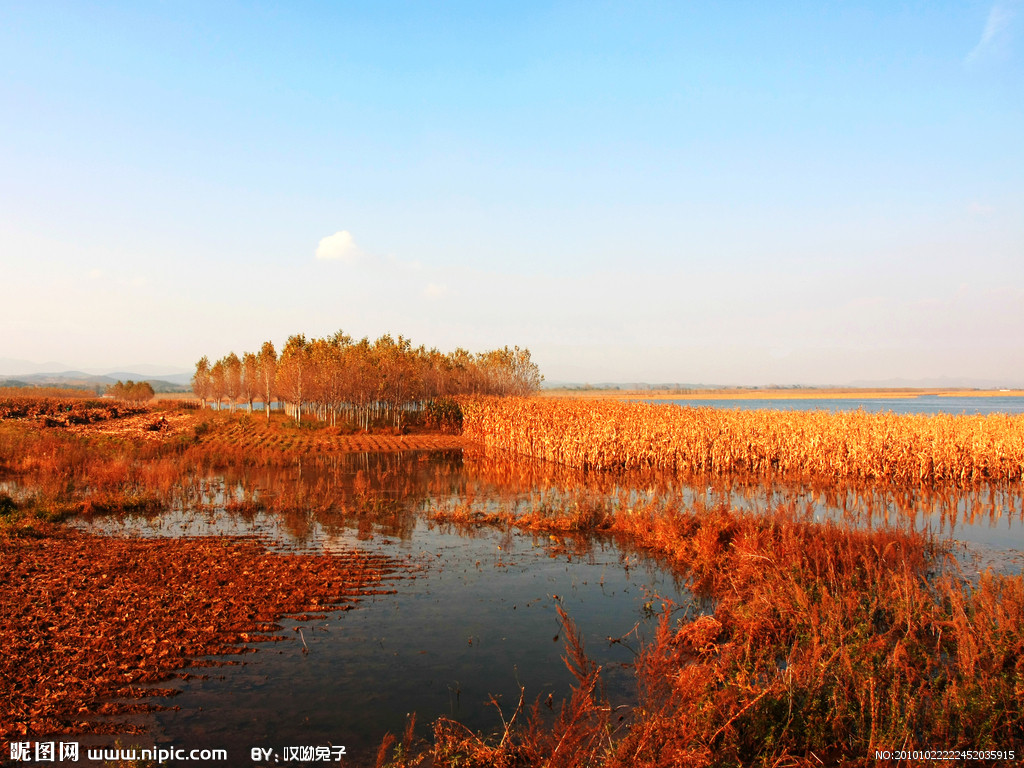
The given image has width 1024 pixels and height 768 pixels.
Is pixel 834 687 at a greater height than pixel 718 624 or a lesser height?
greater

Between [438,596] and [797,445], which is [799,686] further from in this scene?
[797,445]


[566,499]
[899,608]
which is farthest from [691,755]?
[566,499]

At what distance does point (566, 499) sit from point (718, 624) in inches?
423

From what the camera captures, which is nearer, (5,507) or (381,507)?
(5,507)

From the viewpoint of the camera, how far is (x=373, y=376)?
49.9m

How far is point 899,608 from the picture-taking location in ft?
27.4

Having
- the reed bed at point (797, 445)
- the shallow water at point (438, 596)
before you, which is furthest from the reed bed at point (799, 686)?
the reed bed at point (797, 445)

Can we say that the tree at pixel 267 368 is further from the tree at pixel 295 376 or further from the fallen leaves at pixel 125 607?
the fallen leaves at pixel 125 607

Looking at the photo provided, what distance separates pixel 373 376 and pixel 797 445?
1357 inches

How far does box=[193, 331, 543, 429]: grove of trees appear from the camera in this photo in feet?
164

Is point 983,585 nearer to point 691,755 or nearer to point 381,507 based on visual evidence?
point 691,755

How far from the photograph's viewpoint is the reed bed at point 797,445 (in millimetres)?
23875

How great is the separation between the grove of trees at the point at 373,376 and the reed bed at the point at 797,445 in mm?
23451

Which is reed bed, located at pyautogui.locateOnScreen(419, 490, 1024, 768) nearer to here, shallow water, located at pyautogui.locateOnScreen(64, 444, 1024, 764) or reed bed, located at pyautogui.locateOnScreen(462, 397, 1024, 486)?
shallow water, located at pyautogui.locateOnScreen(64, 444, 1024, 764)
